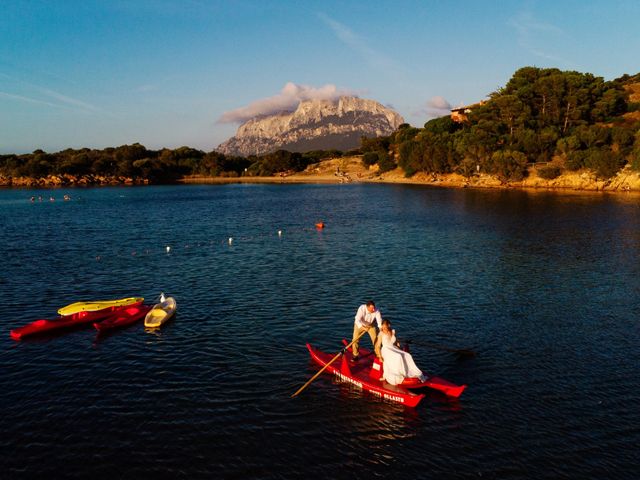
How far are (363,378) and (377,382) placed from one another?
75 centimetres

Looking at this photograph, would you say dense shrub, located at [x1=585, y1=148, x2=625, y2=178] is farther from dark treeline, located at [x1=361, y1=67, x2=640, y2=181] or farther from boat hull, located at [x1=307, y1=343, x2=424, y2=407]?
boat hull, located at [x1=307, y1=343, x2=424, y2=407]

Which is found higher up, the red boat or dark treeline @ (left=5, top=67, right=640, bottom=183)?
dark treeline @ (left=5, top=67, right=640, bottom=183)

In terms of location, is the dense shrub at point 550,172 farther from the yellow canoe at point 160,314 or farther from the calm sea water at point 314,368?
the yellow canoe at point 160,314

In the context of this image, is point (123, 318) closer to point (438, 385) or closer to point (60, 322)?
point (60, 322)

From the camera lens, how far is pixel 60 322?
1194 inches

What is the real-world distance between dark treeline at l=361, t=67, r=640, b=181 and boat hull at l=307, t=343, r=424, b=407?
394 feet

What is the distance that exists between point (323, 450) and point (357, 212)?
78.6m

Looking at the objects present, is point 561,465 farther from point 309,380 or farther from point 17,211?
point 17,211

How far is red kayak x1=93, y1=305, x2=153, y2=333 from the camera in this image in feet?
98.2

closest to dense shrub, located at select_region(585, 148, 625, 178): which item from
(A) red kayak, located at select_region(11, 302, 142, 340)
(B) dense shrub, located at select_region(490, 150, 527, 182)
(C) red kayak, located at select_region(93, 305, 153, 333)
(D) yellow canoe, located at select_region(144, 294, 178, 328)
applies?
(B) dense shrub, located at select_region(490, 150, 527, 182)

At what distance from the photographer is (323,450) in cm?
1761

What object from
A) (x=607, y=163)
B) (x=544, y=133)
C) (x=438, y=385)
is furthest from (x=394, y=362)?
(x=544, y=133)

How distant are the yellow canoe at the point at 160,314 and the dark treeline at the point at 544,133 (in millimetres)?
121003

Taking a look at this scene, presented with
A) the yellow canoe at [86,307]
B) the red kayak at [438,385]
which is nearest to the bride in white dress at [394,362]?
the red kayak at [438,385]
